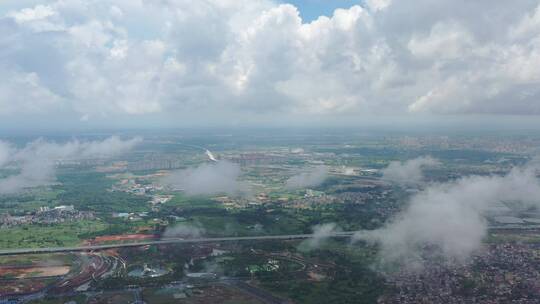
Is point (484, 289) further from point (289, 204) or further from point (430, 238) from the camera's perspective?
point (289, 204)

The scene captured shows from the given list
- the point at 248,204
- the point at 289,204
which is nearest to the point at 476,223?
the point at 289,204

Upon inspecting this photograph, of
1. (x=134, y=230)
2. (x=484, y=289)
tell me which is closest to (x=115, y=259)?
(x=134, y=230)

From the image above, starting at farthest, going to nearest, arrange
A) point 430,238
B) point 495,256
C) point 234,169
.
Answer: point 234,169 → point 430,238 → point 495,256

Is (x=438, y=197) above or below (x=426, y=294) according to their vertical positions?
above

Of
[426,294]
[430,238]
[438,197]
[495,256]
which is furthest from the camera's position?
[438,197]

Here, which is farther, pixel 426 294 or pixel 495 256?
pixel 495 256

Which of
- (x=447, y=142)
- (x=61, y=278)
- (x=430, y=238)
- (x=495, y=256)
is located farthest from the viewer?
(x=447, y=142)

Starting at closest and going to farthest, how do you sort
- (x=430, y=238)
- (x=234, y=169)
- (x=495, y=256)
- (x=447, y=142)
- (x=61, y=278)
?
(x=61, y=278), (x=495, y=256), (x=430, y=238), (x=234, y=169), (x=447, y=142)

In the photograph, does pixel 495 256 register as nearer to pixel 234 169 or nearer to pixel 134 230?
pixel 134 230

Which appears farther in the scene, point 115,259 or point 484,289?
point 115,259
